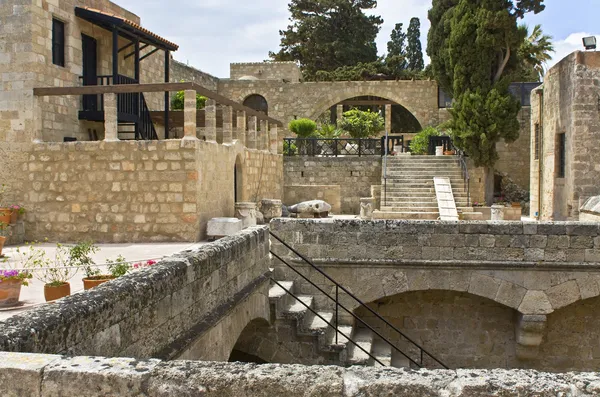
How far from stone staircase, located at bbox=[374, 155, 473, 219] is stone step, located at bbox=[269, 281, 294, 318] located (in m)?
10.5

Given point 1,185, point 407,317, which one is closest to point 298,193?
point 1,185

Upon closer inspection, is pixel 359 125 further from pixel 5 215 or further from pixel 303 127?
pixel 5 215

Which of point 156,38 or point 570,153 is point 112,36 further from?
point 570,153

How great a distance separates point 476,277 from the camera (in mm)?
9312

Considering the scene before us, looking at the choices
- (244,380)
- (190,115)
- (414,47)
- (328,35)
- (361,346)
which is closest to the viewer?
(244,380)

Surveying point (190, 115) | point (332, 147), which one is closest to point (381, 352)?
point (190, 115)

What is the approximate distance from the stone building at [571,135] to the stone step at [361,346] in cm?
848

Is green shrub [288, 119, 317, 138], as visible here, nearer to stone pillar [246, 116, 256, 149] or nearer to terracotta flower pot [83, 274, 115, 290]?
stone pillar [246, 116, 256, 149]

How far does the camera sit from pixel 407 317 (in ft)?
32.7

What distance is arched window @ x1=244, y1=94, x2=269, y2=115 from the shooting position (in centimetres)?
3356

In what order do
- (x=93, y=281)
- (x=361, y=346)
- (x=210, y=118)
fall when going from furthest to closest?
(x=210, y=118), (x=361, y=346), (x=93, y=281)

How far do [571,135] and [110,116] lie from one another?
35.9 feet

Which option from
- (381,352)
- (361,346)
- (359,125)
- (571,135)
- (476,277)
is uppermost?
(359,125)

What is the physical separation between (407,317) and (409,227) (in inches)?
60.3
